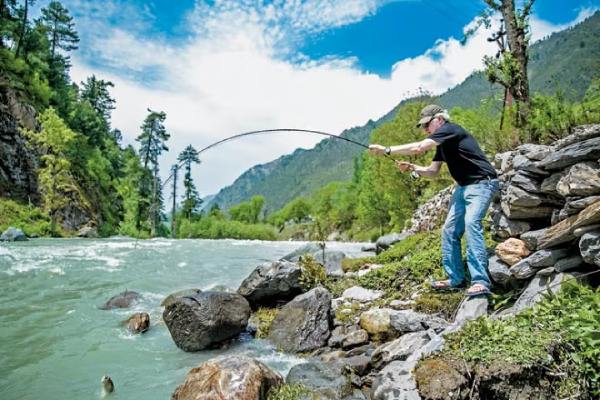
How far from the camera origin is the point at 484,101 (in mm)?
10188

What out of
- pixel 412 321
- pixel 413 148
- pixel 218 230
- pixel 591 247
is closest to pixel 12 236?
pixel 412 321

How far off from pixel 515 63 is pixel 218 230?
253 feet

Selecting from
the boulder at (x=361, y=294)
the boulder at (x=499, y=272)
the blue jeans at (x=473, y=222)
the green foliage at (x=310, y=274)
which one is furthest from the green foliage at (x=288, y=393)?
the green foliage at (x=310, y=274)

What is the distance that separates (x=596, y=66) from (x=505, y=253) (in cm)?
549

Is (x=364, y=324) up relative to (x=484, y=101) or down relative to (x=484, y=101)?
down

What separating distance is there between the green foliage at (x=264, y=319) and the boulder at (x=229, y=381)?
2.94 meters

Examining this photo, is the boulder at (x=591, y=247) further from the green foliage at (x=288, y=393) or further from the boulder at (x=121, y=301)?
the boulder at (x=121, y=301)

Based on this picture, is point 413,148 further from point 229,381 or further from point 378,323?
point 229,381

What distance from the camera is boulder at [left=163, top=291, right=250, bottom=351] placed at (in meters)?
7.13

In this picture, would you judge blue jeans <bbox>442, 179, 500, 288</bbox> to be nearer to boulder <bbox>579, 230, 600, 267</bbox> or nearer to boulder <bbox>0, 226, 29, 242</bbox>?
boulder <bbox>579, 230, 600, 267</bbox>

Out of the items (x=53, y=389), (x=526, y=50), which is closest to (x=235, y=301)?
(x=53, y=389)

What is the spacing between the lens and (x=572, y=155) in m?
4.71

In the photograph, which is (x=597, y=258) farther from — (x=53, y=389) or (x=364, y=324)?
(x=53, y=389)

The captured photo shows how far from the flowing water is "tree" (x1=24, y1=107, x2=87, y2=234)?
24499mm
